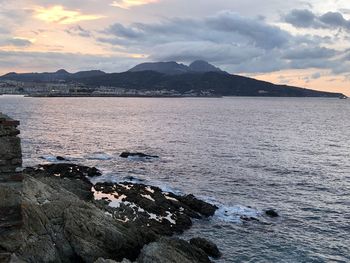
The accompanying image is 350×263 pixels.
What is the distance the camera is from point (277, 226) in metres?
32.8

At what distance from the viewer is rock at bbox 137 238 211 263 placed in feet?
66.7

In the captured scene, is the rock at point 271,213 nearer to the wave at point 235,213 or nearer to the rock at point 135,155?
the wave at point 235,213

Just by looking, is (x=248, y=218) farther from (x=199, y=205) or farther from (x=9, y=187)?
(x=9, y=187)

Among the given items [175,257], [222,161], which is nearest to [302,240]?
[175,257]

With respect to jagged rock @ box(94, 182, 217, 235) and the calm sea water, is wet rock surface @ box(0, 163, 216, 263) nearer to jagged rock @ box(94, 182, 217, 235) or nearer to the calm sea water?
jagged rock @ box(94, 182, 217, 235)

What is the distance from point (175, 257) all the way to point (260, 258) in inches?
311

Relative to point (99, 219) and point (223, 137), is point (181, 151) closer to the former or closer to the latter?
point (223, 137)

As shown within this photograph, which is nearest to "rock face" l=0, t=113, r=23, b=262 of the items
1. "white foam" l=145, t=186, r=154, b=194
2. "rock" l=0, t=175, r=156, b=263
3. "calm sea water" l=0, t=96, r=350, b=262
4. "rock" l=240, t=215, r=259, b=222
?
"rock" l=0, t=175, r=156, b=263

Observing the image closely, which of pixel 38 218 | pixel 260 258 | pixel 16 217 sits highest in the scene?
pixel 16 217

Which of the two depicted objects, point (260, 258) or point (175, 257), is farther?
point (260, 258)

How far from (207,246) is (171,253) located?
18.9ft

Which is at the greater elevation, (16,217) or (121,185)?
(16,217)

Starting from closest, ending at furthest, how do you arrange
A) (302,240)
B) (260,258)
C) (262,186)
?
(260,258) → (302,240) → (262,186)

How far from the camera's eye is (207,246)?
26.5 metres
